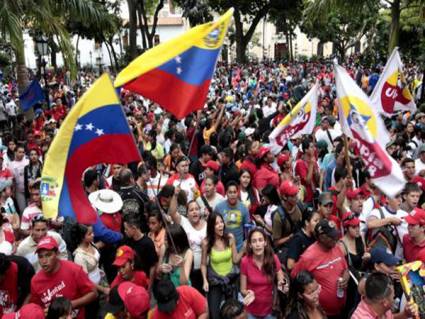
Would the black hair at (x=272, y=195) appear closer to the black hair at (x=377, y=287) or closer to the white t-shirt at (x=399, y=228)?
the white t-shirt at (x=399, y=228)

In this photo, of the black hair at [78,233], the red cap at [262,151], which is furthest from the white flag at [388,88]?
the black hair at [78,233]

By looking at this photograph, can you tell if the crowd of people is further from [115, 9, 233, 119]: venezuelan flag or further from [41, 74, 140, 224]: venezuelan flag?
[115, 9, 233, 119]: venezuelan flag

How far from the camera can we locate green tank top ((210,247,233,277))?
5.15 meters

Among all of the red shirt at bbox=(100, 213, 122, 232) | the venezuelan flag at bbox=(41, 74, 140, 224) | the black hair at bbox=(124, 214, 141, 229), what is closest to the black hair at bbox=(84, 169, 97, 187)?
the red shirt at bbox=(100, 213, 122, 232)

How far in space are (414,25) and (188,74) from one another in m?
25.9

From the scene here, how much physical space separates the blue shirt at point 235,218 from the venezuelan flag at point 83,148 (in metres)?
1.60

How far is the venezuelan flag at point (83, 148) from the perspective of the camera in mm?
4422

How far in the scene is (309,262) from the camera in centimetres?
459

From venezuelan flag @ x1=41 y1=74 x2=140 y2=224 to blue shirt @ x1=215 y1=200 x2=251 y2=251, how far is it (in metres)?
1.60

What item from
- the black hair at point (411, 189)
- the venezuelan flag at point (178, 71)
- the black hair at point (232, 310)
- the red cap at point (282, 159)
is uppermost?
the venezuelan flag at point (178, 71)

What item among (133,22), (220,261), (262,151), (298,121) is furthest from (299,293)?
(133,22)

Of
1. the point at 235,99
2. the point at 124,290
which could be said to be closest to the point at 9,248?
the point at 124,290

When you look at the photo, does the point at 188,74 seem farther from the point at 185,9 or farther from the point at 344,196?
the point at 185,9

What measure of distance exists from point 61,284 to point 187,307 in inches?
42.4
